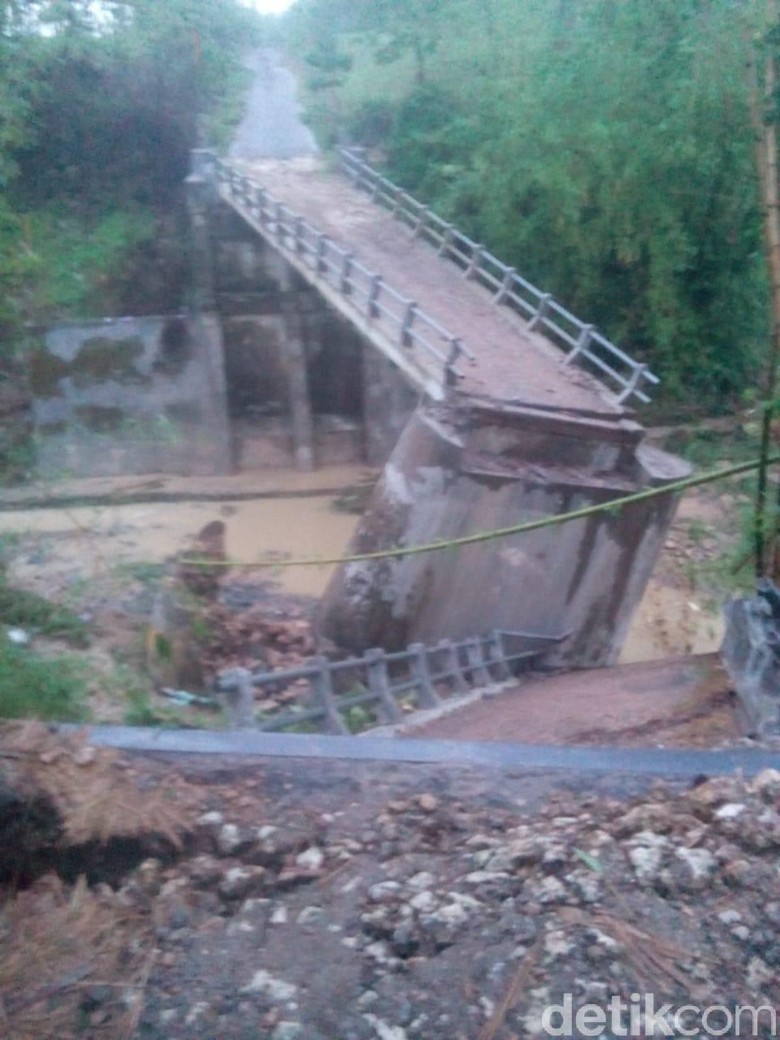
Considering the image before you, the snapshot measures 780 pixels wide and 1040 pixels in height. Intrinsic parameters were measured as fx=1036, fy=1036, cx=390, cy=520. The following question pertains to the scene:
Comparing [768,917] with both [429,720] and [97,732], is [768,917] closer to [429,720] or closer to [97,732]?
[97,732]

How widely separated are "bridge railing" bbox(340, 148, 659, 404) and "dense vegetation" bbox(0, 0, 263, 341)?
452 centimetres

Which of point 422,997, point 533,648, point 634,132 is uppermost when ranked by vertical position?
point 634,132

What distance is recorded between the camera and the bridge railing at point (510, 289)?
1188cm

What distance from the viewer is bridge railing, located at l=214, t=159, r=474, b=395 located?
36.6 feet

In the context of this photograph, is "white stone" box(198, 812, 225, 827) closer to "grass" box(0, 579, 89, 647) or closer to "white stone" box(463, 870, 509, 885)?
"white stone" box(463, 870, 509, 885)

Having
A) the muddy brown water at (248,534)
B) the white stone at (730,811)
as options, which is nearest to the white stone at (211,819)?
the white stone at (730,811)

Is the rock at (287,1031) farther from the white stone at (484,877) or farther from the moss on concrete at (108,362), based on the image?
the moss on concrete at (108,362)

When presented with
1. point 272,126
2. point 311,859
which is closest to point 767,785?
point 311,859

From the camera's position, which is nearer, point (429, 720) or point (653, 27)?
point (429, 720)

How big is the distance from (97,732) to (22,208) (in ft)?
65.3

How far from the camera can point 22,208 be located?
818 inches

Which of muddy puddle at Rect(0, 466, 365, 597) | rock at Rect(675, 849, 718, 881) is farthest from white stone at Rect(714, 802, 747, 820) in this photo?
muddy puddle at Rect(0, 466, 365, 597)

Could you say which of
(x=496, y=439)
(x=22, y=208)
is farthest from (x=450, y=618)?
(x=22, y=208)

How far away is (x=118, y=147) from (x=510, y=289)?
11.9 m
